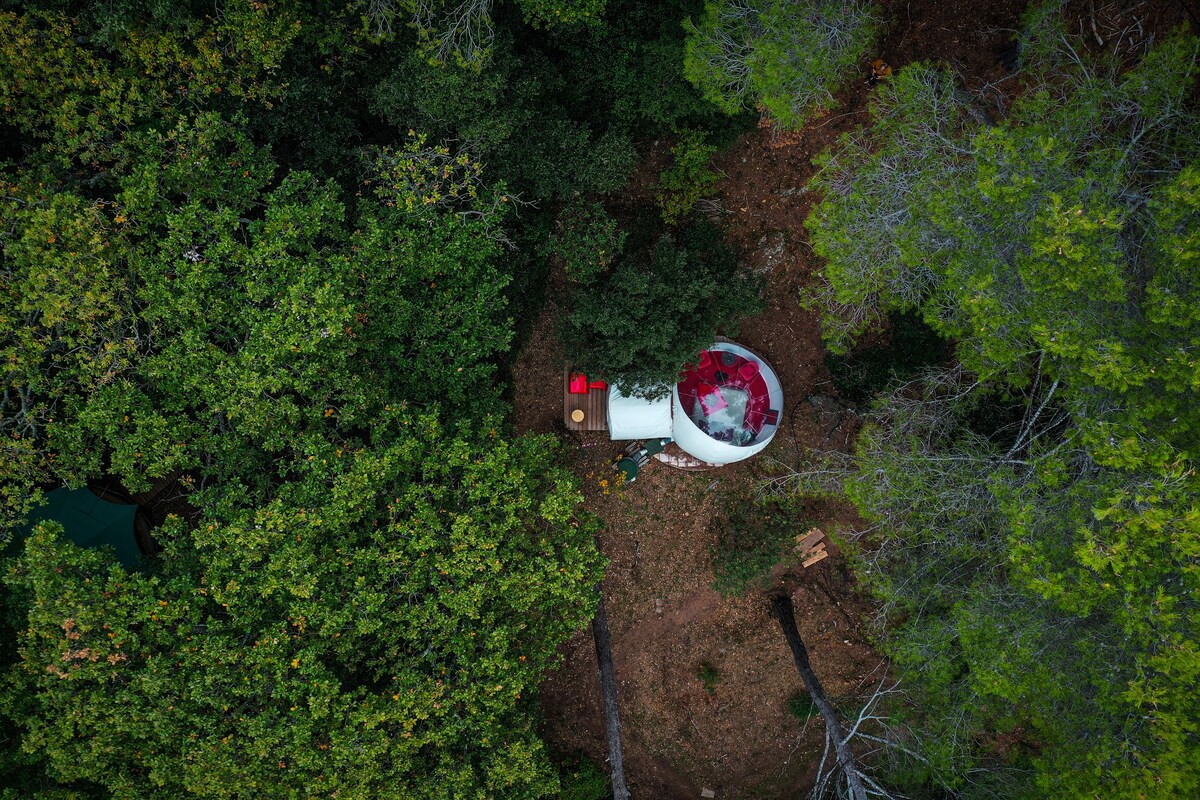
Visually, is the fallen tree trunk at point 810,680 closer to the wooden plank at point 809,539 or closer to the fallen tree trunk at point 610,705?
the wooden plank at point 809,539

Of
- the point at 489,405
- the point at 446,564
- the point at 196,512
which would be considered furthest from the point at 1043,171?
the point at 196,512

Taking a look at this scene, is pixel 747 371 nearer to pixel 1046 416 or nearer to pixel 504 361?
pixel 504 361

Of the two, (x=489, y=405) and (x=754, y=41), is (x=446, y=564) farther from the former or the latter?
(x=754, y=41)

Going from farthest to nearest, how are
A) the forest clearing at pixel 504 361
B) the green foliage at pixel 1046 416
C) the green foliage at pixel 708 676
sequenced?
1. the green foliage at pixel 708 676
2. the forest clearing at pixel 504 361
3. the green foliage at pixel 1046 416

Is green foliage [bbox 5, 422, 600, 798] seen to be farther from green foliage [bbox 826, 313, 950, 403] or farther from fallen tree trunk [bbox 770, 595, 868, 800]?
green foliage [bbox 826, 313, 950, 403]

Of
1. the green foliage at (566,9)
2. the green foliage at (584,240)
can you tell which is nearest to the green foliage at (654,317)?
the green foliage at (584,240)

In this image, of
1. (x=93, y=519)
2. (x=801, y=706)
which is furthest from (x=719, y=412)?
(x=93, y=519)

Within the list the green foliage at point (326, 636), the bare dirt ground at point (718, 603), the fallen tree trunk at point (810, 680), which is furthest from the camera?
the bare dirt ground at point (718, 603)
